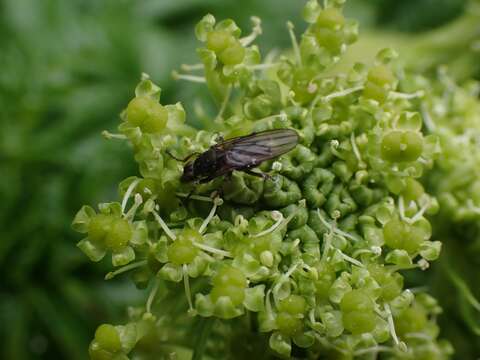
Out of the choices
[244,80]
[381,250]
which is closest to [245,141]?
[244,80]

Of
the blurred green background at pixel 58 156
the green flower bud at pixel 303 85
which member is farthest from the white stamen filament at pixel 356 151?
the blurred green background at pixel 58 156

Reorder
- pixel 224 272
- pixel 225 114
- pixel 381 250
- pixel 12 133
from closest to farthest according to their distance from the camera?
pixel 224 272, pixel 381 250, pixel 225 114, pixel 12 133

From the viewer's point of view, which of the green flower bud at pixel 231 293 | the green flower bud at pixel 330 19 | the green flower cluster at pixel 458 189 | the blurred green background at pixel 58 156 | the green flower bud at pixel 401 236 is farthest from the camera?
the blurred green background at pixel 58 156

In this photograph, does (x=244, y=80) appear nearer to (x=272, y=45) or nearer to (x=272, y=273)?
(x=272, y=273)

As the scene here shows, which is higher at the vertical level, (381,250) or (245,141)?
(245,141)

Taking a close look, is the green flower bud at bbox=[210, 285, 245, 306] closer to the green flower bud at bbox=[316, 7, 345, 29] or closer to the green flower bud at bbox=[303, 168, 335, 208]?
the green flower bud at bbox=[303, 168, 335, 208]

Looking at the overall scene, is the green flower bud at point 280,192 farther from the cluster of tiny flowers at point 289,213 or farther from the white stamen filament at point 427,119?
the white stamen filament at point 427,119
